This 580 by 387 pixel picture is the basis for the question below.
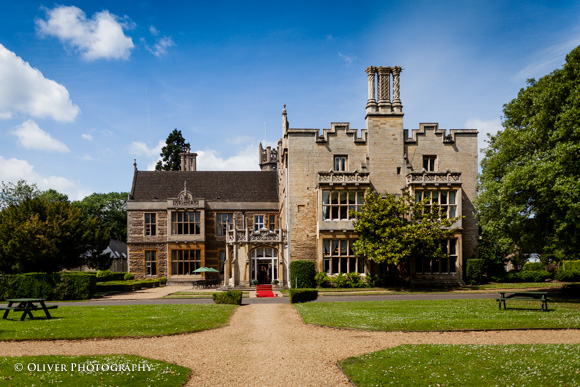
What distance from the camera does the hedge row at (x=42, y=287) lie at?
2920 cm

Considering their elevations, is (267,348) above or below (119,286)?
above

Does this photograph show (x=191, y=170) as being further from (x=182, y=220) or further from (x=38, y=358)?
(x=38, y=358)

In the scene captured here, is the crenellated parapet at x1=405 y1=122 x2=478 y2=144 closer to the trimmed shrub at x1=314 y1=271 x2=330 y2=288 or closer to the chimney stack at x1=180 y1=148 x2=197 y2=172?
the trimmed shrub at x1=314 y1=271 x2=330 y2=288

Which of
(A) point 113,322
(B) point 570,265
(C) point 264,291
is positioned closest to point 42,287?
(C) point 264,291

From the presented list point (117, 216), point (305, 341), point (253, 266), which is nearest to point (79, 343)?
point (305, 341)

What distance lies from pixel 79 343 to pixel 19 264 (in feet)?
82.8

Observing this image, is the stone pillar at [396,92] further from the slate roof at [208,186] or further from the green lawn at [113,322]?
the green lawn at [113,322]

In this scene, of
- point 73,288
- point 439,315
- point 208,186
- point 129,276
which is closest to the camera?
point 439,315

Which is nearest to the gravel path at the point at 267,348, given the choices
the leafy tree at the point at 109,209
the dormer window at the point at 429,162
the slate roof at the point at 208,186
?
the dormer window at the point at 429,162

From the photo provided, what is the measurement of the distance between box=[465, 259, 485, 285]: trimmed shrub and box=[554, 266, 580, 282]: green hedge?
29.2ft

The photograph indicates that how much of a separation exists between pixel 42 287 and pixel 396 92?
28.3 meters

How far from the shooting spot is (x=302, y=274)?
114 ft

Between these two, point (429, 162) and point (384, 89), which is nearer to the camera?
point (384, 89)

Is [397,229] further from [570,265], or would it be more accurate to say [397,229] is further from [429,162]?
[570,265]
